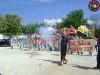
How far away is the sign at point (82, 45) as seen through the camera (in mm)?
19328

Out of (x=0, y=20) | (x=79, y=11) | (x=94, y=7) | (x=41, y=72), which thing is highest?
(x=79, y=11)

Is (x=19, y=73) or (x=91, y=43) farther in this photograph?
(x=91, y=43)

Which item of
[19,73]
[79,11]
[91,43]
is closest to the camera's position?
[19,73]

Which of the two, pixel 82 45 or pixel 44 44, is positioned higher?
pixel 44 44

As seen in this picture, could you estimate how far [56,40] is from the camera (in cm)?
2561

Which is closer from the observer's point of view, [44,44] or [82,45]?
[82,45]

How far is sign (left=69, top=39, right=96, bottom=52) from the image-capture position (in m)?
19.3

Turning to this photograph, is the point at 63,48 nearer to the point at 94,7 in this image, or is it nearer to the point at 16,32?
the point at 94,7

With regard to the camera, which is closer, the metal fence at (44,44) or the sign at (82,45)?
the sign at (82,45)

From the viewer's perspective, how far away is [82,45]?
64.3 feet

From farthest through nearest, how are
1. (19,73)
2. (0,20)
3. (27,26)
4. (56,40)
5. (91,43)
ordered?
(27,26) < (0,20) < (56,40) < (91,43) < (19,73)

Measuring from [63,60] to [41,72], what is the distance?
274 centimetres

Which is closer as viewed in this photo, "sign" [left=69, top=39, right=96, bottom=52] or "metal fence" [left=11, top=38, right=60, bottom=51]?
"sign" [left=69, top=39, right=96, bottom=52]

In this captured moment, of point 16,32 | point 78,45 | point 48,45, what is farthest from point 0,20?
point 78,45
